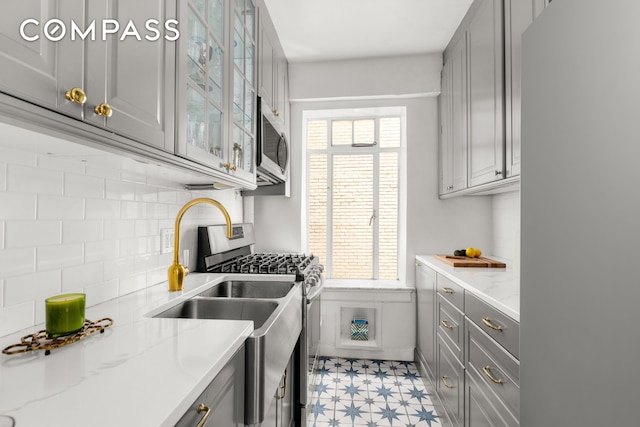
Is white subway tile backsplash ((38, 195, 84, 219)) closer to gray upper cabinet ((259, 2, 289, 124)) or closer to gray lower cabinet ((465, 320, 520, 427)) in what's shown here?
gray upper cabinet ((259, 2, 289, 124))

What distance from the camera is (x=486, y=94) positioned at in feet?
6.39

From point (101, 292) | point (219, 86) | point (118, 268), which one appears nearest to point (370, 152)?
point (219, 86)

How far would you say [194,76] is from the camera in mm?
1292

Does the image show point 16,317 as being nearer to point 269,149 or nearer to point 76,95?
point 76,95

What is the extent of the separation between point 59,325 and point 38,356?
0.09 m

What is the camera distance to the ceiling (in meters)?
2.29

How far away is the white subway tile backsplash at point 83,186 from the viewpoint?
3.59 feet

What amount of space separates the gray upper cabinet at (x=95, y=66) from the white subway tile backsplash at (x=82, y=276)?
1.68 feet

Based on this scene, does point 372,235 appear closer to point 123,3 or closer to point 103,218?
point 103,218

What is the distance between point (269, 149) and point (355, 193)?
1.29 metres

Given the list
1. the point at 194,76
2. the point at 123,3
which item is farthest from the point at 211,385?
the point at 194,76

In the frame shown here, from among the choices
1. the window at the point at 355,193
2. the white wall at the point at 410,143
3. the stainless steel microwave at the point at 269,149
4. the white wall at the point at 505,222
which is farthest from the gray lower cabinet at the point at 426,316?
the stainless steel microwave at the point at 269,149

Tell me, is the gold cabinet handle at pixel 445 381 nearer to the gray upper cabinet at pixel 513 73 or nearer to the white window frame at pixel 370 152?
the white window frame at pixel 370 152

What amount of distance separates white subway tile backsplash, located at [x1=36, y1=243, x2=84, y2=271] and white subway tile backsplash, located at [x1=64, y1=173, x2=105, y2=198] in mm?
178
